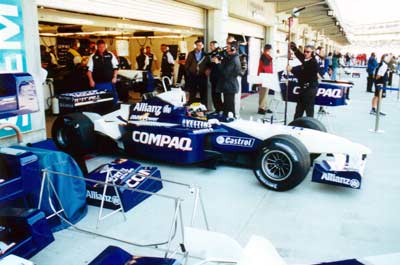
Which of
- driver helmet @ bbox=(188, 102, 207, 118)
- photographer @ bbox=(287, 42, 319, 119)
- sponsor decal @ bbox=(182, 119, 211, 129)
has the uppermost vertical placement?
photographer @ bbox=(287, 42, 319, 119)

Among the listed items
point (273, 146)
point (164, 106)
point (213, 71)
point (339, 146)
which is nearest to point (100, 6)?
point (164, 106)

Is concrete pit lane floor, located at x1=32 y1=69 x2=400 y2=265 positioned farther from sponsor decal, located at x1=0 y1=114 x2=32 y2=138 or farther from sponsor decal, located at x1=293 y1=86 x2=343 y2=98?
sponsor decal, located at x1=293 y1=86 x2=343 y2=98

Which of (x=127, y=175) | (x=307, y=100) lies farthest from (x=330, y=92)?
(x=127, y=175)

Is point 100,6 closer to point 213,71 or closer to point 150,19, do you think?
point 150,19

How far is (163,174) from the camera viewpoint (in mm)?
4980

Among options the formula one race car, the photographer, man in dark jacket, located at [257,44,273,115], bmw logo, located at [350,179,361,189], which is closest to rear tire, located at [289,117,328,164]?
the formula one race car

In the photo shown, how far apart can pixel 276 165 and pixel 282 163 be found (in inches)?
3.7

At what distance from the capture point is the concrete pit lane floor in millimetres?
3135

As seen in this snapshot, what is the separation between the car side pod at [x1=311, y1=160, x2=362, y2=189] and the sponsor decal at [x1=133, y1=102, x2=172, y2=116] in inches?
84.5

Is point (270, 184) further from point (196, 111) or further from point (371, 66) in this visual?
point (371, 66)

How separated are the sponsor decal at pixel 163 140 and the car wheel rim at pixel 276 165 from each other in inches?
39.0

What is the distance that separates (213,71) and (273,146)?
14.4 ft

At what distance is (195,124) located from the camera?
5.19 metres

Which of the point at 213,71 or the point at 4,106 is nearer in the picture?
the point at 4,106
